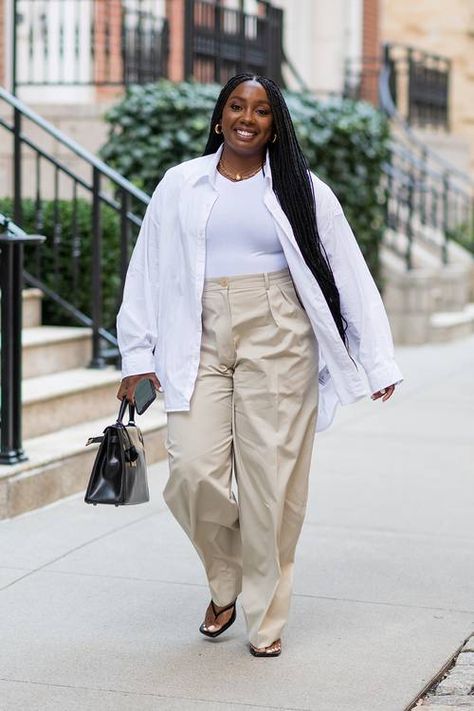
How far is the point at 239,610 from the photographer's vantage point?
525 cm

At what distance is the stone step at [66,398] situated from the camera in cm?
743

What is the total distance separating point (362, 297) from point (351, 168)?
28.7 ft

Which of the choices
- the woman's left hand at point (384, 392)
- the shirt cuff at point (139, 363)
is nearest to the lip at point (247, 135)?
the shirt cuff at point (139, 363)

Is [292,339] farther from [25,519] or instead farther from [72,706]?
[25,519]

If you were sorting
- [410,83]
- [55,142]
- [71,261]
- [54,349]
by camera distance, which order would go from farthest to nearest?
[410,83]
[55,142]
[71,261]
[54,349]

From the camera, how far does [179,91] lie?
11.7m

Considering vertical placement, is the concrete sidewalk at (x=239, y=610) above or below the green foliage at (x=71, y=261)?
below

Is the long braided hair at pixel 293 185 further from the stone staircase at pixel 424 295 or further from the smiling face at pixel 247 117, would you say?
the stone staircase at pixel 424 295

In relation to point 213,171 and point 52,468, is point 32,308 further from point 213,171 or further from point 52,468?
point 213,171

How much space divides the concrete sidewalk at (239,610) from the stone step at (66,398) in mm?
610

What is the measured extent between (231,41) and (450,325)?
3442mm

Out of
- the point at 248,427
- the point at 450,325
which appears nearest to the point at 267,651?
the point at 248,427

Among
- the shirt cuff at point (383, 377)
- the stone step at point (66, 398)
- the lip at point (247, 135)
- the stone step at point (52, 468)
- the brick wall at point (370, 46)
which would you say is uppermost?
the brick wall at point (370, 46)

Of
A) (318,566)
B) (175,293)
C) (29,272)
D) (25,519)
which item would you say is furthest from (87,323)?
(175,293)
